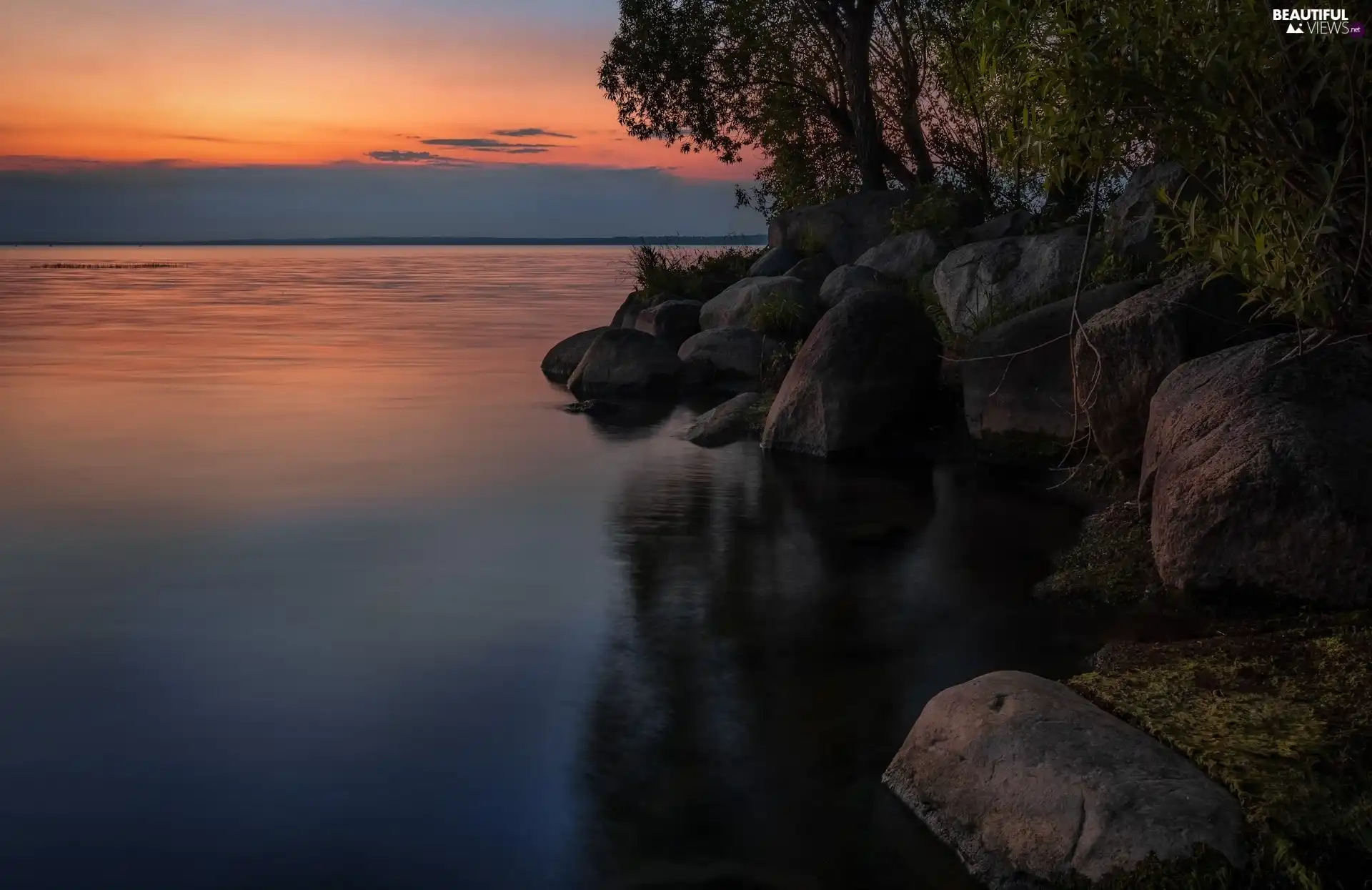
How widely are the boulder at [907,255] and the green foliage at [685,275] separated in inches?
203

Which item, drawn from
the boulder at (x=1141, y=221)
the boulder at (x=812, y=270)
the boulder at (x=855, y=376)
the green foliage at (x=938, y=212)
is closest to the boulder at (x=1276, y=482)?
the boulder at (x=855, y=376)

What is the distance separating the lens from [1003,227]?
21.1 meters

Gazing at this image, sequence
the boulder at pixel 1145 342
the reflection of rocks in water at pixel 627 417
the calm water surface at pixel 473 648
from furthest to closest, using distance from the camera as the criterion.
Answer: the reflection of rocks in water at pixel 627 417 < the boulder at pixel 1145 342 < the calm water surface at pixel 473 648

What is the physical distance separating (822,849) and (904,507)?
7.38 meters

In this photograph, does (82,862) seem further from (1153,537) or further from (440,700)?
(1153,537)

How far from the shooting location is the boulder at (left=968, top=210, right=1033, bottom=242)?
824 inches

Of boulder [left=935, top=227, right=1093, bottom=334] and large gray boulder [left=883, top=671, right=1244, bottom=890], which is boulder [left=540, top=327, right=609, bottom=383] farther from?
large gray boulder [left=883, top=671, right=1244, bottom=890]

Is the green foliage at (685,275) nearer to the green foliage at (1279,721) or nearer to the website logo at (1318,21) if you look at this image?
the green foliage at (1279,721)

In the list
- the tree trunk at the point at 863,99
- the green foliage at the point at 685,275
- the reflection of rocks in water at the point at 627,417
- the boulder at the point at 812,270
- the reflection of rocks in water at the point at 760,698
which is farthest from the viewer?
the green foliage at the point at 685,275

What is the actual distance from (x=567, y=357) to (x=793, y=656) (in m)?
17.3

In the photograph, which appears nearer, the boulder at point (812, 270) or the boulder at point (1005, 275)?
the boulder at point (1005, 275)

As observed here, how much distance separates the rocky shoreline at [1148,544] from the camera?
16.5ft

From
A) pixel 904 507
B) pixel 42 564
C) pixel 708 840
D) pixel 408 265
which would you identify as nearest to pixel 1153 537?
pixel 904 507

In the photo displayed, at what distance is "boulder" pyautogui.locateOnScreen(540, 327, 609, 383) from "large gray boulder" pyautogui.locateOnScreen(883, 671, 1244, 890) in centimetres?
1863
